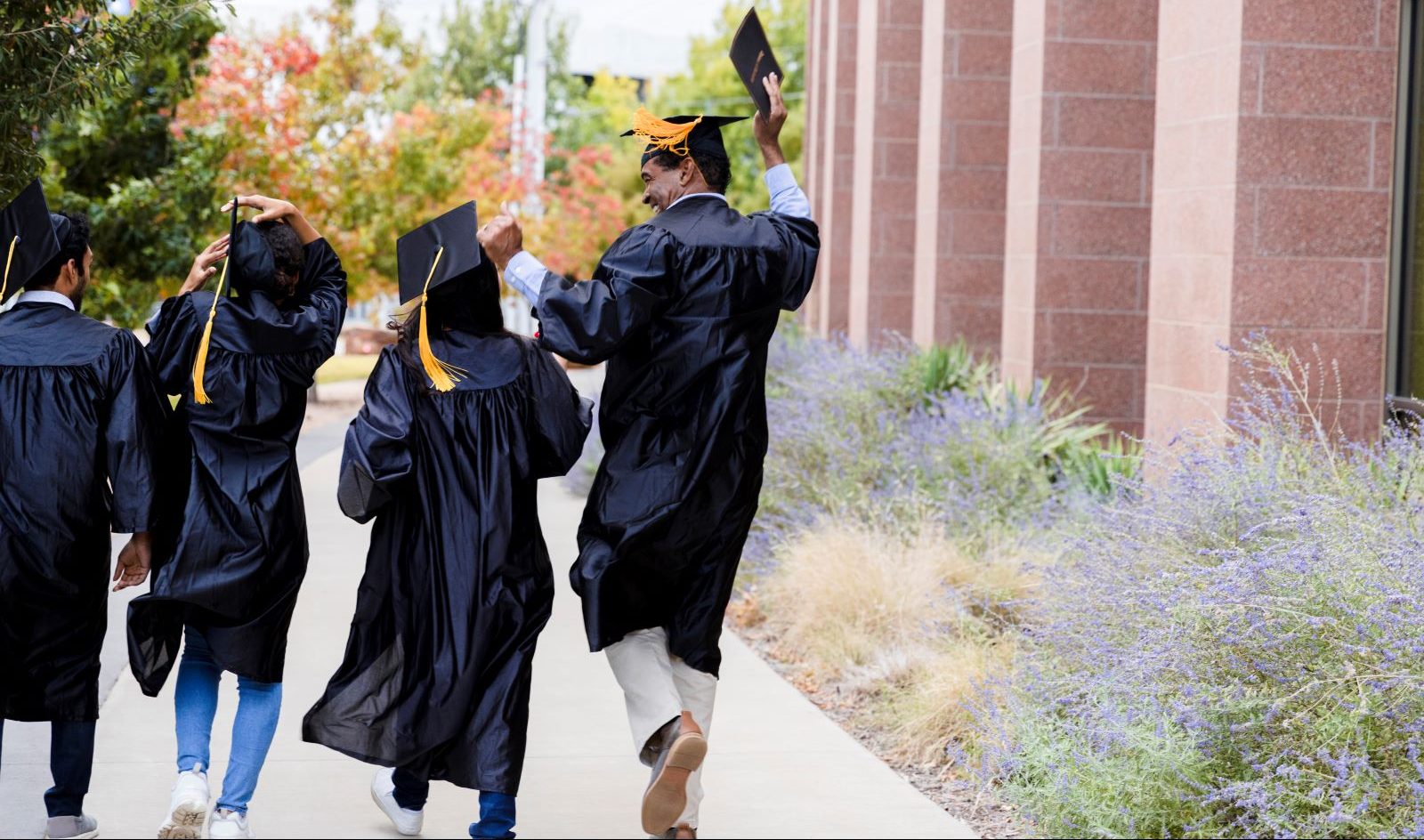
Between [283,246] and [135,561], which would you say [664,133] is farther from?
[135,561]

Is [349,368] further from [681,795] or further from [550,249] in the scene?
[681,795]

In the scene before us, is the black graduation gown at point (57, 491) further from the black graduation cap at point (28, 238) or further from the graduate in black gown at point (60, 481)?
the black graduation cap at point (28, 238)

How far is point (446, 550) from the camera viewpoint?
4727 millimetres

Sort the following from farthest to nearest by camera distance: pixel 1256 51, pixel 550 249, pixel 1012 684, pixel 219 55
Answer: pixel 550 249, pixel 219 55, pixel 1256 51, pixel 1012 684

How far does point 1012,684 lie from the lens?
5.46m

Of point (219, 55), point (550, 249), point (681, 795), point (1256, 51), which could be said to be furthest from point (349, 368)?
point (681, 795)

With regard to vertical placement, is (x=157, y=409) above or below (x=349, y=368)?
above

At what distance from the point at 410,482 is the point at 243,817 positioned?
107cm

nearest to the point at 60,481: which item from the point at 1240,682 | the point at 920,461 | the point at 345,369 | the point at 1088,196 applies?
the point at 1240,682

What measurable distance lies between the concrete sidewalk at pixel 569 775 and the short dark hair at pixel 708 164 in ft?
6.68

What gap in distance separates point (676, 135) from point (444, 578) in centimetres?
148

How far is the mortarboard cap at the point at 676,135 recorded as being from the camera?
4.89 metres

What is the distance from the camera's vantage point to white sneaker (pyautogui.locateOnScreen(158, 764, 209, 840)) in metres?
4.49

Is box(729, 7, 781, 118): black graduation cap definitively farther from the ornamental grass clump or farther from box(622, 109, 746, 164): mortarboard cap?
the ornamental grass clump
